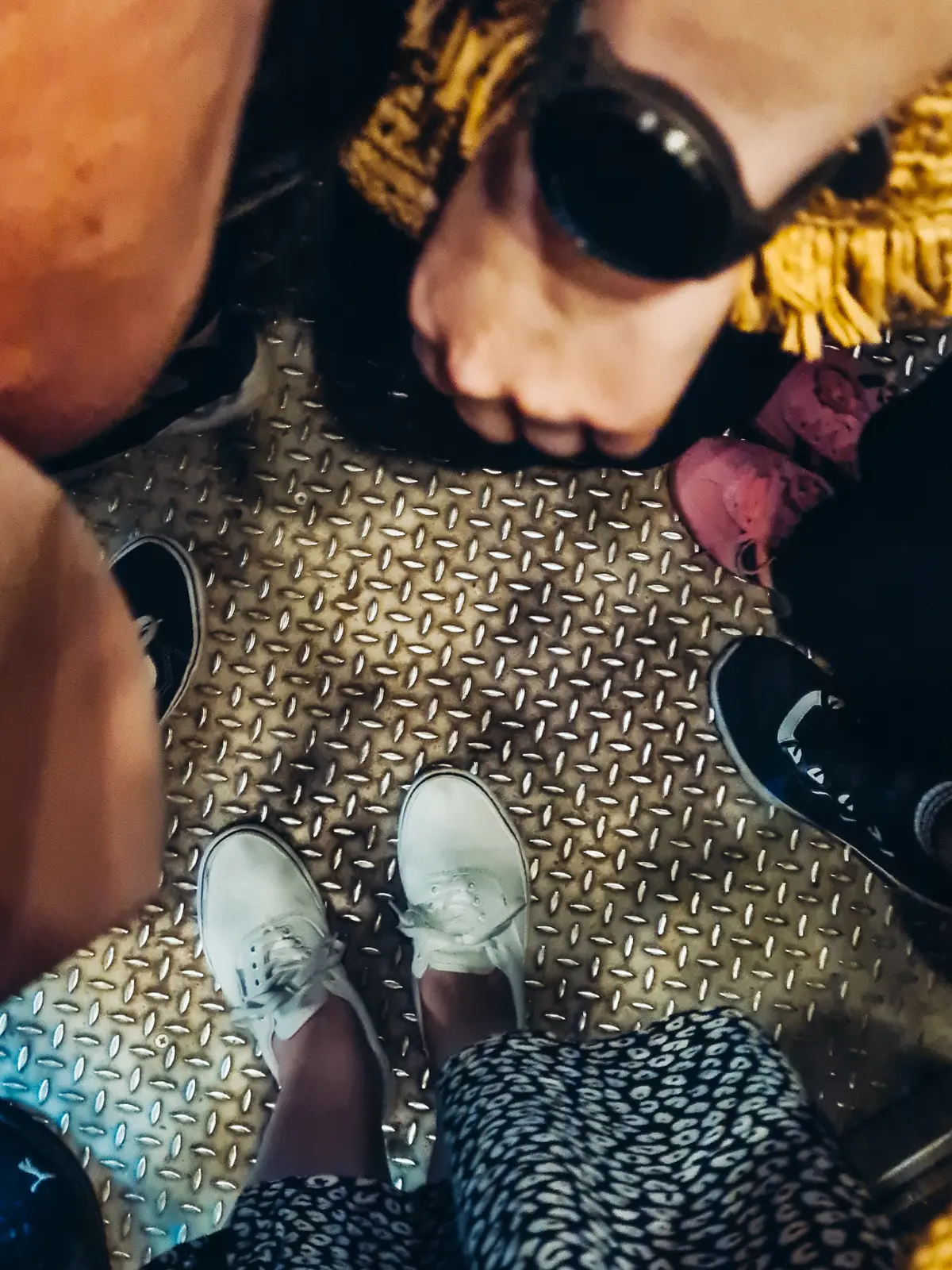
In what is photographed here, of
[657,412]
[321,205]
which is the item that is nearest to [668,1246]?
[657,412]

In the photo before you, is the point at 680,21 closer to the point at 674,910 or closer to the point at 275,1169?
the point at 674,910

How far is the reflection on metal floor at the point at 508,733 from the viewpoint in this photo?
0.84 m

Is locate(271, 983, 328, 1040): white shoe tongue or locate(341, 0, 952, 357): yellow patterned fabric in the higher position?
locate(341, 0, 952, 357): yellow patterned fabric

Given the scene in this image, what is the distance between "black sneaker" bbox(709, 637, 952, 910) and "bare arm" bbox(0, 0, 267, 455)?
559mm

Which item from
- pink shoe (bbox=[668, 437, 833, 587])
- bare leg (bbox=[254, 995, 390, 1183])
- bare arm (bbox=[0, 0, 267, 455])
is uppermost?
bare arm (bbox=[0, 0, 267, 455])

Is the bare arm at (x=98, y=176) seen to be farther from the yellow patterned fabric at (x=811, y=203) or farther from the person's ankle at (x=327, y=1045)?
the person's ankle at (x=327, y=1045)

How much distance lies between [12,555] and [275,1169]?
545mm

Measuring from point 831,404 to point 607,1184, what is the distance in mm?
602

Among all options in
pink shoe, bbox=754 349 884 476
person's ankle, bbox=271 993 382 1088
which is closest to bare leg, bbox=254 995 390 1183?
person's ankle, bbox=271 993 382 1088

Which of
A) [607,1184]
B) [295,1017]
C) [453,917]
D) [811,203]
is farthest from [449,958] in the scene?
[811,203]

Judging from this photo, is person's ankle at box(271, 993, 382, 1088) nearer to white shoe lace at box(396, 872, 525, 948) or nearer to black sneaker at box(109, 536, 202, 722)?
white shoe lace at box(396, 872, 525, 948)

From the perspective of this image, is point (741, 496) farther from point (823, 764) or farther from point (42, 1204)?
point (42, 1204)

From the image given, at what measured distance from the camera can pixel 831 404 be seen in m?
0.80

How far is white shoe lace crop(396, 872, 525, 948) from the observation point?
0.82 metres
